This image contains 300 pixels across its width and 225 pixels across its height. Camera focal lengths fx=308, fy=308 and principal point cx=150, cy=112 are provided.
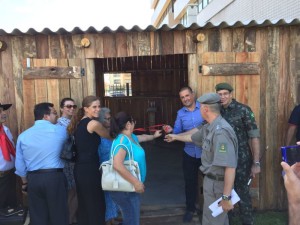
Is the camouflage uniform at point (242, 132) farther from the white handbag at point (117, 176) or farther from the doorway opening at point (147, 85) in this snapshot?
the doorway opening at point (147, 85)

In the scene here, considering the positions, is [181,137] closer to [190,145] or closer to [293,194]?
[190,145]

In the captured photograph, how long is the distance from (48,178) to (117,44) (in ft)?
6.36

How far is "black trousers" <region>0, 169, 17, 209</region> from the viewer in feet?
12.6

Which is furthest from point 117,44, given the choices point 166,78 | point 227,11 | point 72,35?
point 227,11

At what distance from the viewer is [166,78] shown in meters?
9.84

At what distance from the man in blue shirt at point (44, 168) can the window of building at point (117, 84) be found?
7.05 m

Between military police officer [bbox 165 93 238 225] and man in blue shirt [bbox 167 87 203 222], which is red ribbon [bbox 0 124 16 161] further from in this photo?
military police officer [bbox 165 93 238 225]

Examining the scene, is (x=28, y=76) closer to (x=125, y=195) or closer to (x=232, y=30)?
(x=125, y=195)

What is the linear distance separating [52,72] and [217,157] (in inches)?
97.4

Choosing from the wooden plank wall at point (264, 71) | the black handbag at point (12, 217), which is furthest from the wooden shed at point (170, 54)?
the black handbag at point (12, 217)

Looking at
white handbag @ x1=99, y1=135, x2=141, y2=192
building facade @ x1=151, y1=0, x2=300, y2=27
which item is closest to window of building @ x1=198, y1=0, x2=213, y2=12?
building facade @ x1=151, y1=0, x2=300, y2=27

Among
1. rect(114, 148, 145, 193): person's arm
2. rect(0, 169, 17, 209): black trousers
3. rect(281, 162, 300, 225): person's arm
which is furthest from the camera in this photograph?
rect(0, 169, 17, 209): black trousers

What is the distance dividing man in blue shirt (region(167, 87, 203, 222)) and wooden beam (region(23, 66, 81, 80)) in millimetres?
1436

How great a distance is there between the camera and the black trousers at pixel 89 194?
3.26 meters
